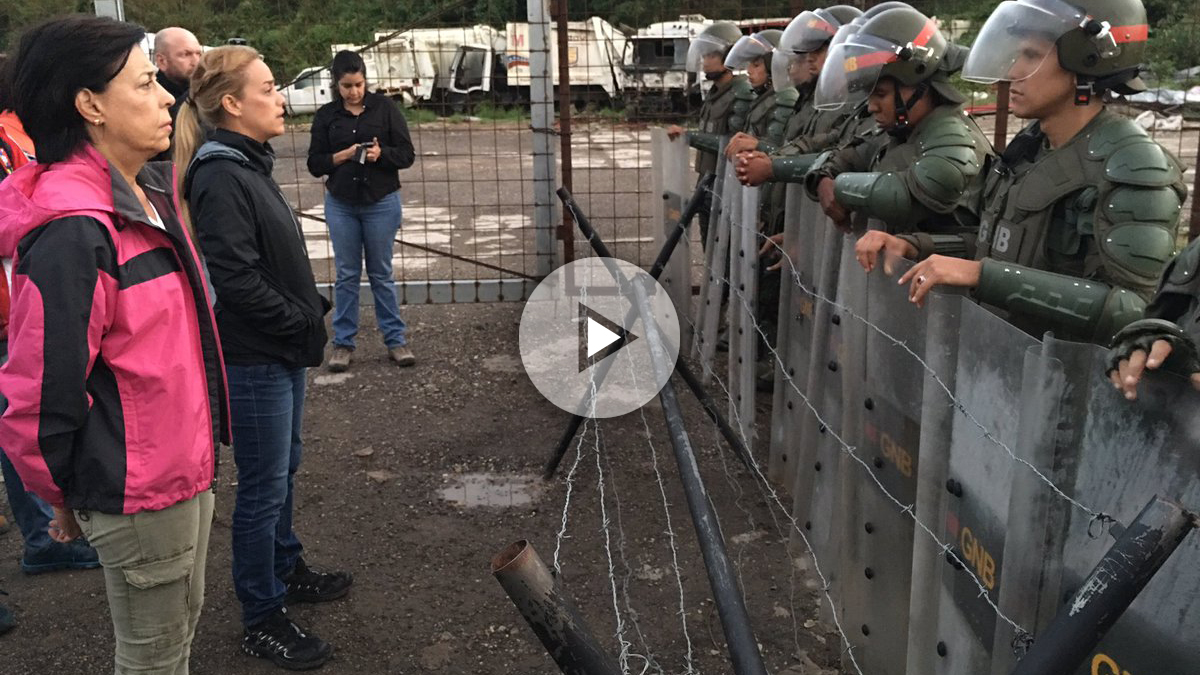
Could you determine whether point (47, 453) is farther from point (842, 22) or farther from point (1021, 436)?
point (842, 22)

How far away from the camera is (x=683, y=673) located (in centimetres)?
367

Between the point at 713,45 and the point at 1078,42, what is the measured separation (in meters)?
4.93

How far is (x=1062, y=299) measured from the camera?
265 centimetres

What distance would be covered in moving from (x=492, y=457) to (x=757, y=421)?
5.12 ft

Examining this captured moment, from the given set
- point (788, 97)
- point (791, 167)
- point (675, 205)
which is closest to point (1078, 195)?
point (791, 167)

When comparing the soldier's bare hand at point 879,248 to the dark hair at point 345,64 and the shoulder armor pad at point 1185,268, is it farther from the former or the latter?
the dark hair at point 345,64

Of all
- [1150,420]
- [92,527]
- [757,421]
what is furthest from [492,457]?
[1150,420]

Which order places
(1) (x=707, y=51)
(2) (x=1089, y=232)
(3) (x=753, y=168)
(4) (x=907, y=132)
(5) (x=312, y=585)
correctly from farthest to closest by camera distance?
(1) (x=707, y=51), (3) (x=753, y=168), (5) (x=312, y=585), (4) (x=907, y=132), (2) (x=1089, y=232)

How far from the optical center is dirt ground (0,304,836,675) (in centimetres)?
387

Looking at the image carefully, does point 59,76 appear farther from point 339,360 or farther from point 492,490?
point 339,360

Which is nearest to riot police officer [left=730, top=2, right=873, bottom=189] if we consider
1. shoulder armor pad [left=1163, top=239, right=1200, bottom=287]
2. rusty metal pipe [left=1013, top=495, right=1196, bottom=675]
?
shoulder armor pad [left=1163, top=239, right=1200, bottom=287]

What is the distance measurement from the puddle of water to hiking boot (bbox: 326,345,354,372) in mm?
1962

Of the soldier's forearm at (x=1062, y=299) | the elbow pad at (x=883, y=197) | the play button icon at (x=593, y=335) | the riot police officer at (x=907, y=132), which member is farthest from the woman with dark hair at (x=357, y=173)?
the soldier's forearm at (x=1062, y=299)

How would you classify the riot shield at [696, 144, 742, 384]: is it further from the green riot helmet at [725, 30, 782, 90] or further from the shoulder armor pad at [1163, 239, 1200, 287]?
the shoulder armor pad at [1163, 239, 1200, 287]
